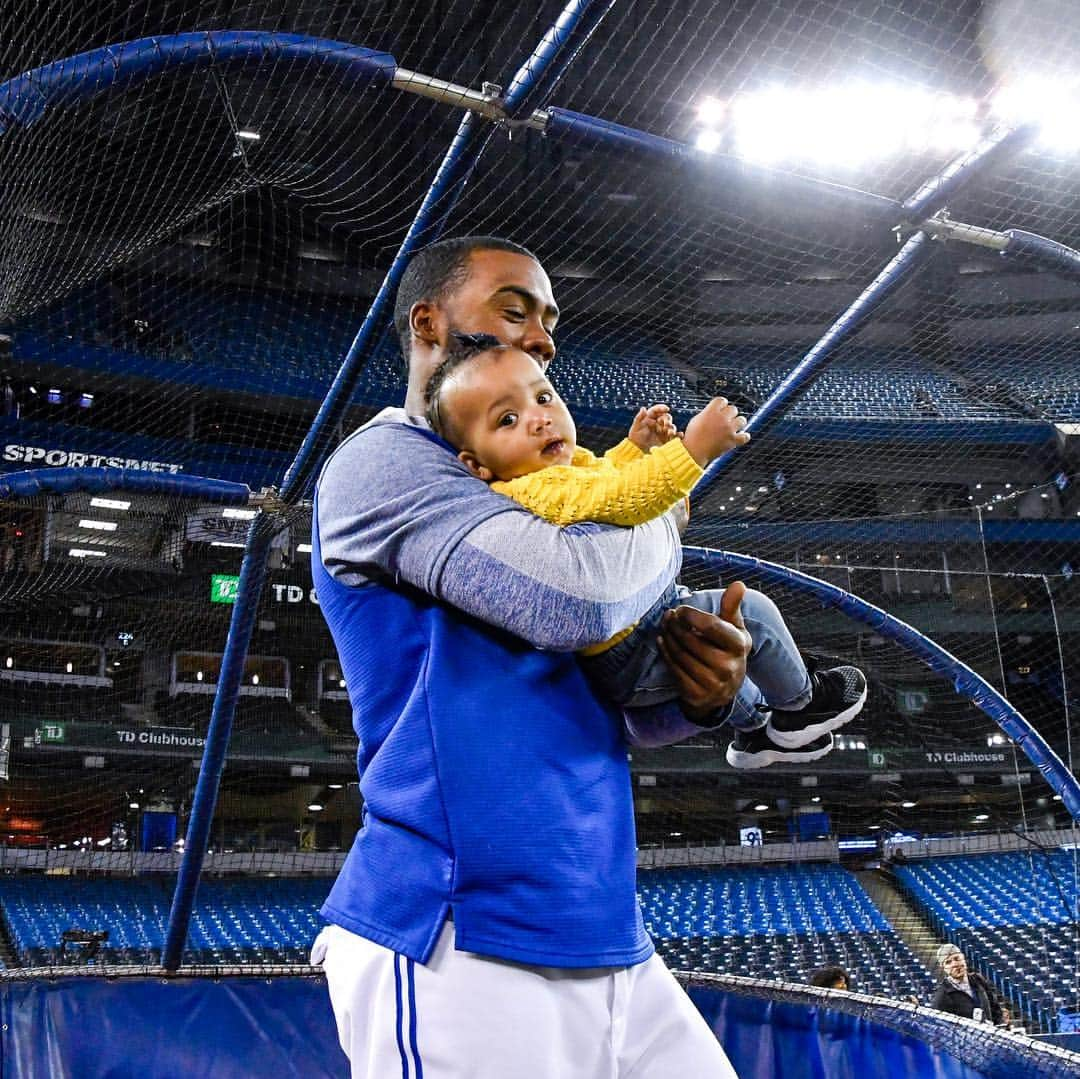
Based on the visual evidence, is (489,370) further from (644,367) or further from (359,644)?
(644,367)

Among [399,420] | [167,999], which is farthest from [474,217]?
[399,420]

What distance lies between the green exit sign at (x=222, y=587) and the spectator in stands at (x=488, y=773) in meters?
8.75

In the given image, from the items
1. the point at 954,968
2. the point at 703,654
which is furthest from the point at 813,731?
the point at 954,968

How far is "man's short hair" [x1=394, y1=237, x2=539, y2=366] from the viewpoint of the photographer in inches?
53.6

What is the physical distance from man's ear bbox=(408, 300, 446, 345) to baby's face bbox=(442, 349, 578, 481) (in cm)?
14

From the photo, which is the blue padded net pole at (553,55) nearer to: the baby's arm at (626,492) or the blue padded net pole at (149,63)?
the blue padded net pole at (149,63)

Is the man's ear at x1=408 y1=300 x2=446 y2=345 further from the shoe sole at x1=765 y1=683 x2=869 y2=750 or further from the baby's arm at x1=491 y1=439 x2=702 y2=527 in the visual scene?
the shoe sole at x1=765 y1=683 x2=869 y2=750

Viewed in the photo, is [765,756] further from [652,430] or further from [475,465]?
[475,465]

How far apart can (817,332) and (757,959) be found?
7.82 m

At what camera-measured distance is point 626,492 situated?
109 cm

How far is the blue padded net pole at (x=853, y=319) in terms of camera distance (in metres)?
4.02

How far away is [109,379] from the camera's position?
1364cm

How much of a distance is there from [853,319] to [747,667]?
3215 mm

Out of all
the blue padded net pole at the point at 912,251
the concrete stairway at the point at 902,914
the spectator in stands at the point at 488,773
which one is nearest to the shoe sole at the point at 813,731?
the spectator in stands at the point at 488,773
